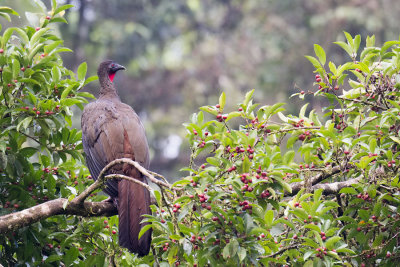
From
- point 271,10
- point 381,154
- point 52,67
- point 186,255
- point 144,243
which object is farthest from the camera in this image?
point 271,10

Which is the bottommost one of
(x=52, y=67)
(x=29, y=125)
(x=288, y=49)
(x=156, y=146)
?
(x=156, y=146)

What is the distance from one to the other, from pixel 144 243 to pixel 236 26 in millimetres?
14294

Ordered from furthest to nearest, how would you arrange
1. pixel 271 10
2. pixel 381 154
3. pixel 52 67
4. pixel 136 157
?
pixel 271 10
pixel 136 157
pixel 52 67
pixel 381 154

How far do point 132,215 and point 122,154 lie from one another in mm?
706

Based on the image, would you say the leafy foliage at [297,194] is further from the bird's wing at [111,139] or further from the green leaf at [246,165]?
the bird's wing at [111,139]

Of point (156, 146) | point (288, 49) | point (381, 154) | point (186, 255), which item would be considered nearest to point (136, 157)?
point (186, 255)

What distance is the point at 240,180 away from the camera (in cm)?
313

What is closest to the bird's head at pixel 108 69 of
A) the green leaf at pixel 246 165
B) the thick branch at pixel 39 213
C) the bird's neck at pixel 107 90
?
the bird's neck at pixel 107 90

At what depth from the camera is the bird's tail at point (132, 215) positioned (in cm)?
383

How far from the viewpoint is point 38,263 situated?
153 inches

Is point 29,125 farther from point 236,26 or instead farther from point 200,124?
point 236,26

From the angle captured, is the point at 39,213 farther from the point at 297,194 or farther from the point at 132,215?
the point at 297,194

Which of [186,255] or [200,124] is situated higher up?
[200,124]

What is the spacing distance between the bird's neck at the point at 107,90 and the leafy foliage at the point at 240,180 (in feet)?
4.30
